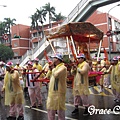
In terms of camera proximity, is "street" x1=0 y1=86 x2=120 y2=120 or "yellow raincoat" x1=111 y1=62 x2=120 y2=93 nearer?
"street" x1=0 y1=86 x2=120 y2=120

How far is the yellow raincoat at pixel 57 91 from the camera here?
4.85 meters

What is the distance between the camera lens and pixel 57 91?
16.1ft

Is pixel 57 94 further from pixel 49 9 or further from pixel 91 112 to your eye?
pixel 49 9

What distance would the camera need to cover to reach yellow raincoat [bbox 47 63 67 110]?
485 cm

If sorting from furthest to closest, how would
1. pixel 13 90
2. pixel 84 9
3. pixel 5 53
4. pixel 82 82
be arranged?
pixel 5 53
pixel 84 9
pixel 82 82
pixel 13 90

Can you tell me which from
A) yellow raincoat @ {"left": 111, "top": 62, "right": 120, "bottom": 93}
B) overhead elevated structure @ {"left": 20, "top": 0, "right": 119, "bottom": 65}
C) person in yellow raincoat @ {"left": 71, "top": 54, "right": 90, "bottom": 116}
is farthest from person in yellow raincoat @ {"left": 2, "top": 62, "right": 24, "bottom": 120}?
overhead elevated structure @ {"left": 20, "top": 0, "right": 119, "bottom": 65}

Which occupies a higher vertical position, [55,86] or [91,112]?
[55,86]

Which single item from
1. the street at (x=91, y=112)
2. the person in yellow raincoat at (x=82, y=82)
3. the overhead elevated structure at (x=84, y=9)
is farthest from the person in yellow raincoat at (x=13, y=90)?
the overhead elevated structure at (x=84, y=9)

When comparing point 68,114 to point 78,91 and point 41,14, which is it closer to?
point 78,91

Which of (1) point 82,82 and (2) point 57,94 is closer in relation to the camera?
(2) point 57,94

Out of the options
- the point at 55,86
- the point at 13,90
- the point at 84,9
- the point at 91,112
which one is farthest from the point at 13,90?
the point at 84,9

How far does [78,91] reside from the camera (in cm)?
668

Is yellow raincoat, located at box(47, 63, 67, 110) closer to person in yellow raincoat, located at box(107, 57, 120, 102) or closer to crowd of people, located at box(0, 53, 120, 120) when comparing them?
crowd of people, located at box(0, 53, 120, 120)

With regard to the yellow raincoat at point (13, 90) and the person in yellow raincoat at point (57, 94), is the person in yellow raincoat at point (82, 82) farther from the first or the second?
the yellow raincoat at point (13, 90)
